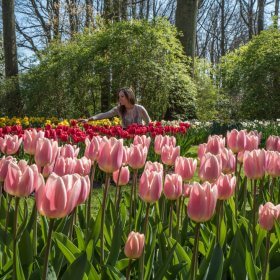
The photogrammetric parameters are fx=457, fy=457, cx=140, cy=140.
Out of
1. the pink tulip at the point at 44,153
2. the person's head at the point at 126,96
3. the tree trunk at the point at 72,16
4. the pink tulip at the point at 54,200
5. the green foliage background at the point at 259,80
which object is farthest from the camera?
the tree trunk at the point at 72,16

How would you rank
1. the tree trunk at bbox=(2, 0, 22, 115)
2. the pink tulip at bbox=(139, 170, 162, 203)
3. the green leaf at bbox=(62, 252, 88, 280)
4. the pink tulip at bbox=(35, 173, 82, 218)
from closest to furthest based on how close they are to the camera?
1. the pink tulip at bbox=(35, 173, 82, 218)
2. the green leaf at bbox=(62, 252, 88, 280)
3. the pink tulip at bbox=(139, 170, 162, 203)
4. the tree trunk at bbox=(2, 0, 22, 115)

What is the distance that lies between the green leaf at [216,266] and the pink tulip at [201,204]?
21cm

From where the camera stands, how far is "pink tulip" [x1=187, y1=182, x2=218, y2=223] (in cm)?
136

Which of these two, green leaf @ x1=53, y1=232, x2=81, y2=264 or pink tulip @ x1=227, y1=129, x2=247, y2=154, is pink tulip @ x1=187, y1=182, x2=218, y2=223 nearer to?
green leaf @ x1=53, y1=232, x2=81, y2=264

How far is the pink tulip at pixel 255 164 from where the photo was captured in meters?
1.91

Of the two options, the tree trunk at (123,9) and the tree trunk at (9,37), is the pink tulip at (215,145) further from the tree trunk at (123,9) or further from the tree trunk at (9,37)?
the tree trunk at (123,9)

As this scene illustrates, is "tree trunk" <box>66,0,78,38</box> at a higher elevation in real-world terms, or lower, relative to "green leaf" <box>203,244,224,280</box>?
higher

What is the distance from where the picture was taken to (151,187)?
1627mm

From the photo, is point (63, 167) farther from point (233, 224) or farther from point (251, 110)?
point (251, 110)

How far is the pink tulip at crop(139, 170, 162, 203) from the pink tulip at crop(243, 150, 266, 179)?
0.48 m

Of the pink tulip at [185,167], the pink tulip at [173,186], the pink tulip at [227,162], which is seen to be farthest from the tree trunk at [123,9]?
the pink tulip at [173,186]

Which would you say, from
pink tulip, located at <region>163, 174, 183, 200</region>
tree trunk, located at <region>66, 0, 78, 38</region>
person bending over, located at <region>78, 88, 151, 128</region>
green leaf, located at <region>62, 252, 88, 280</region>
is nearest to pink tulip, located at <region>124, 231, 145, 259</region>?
green leaf, located at <region>62, 252, 88, 280</region>

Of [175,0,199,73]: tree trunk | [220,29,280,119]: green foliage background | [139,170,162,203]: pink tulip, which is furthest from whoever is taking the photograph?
[175,0,199,73]: tree trunk

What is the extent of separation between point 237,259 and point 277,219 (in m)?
0.22
